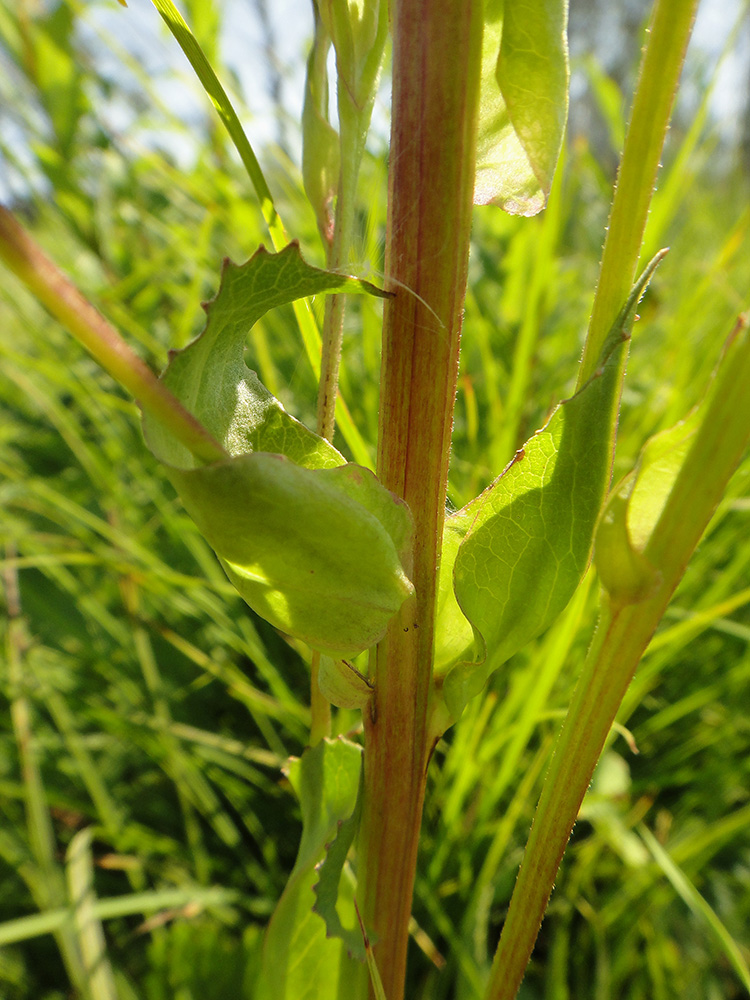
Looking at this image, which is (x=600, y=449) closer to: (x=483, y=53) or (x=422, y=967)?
(x=483, y=53)

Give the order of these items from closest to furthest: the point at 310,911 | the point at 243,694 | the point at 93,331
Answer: the point at 93,331, the point at 310,911, the point at 243,694

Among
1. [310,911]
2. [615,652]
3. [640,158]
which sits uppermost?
[640,158]

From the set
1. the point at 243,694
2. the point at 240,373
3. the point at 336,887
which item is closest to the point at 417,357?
the point at 240,373

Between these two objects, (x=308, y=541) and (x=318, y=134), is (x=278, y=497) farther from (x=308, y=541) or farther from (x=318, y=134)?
(x=318, y=134)

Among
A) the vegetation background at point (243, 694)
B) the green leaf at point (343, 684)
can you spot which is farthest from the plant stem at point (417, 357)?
the vegetation background at point (243, 694)

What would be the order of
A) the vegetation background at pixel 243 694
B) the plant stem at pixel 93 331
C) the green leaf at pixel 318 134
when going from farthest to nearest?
1. the vegetation background at pixel 243 694
2. the green leaf at pixel 318 134
3. the plant stem at pixel 93 331

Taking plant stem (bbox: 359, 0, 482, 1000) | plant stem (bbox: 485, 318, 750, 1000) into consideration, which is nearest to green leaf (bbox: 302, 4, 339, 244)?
plant stem (bbox: 359, 0, 482, 1000)

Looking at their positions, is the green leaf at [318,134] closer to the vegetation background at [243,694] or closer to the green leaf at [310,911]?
the vegetation background at [243,694]
